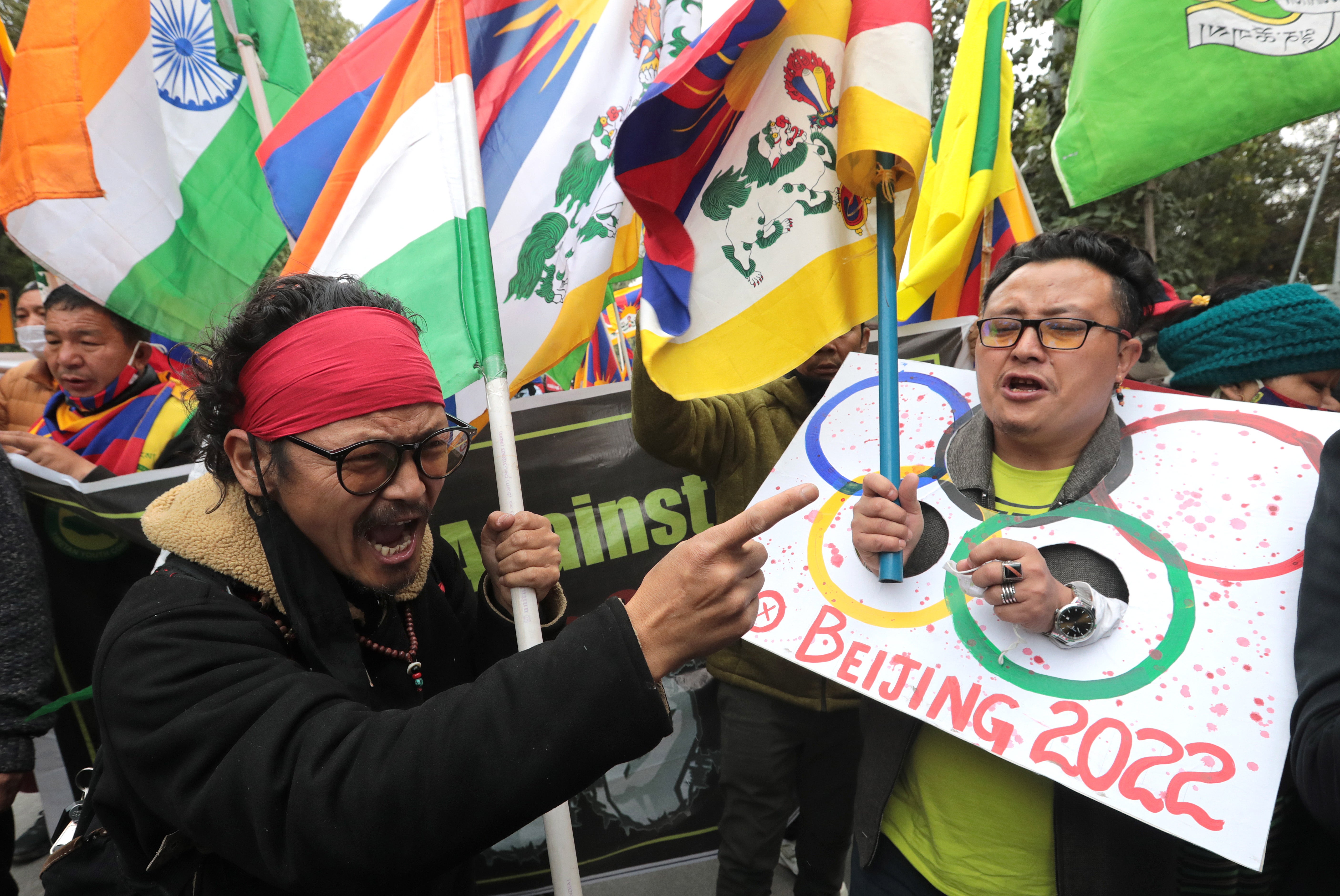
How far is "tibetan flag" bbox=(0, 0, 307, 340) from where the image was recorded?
253cm

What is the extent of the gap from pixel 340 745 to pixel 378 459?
55 cm

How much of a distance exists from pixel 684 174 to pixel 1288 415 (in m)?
1.50

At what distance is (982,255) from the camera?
10.1 ft

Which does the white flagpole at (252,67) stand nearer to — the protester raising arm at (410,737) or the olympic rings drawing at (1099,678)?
the protester raising arm at (410,737)

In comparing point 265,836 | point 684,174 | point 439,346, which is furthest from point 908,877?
point 684,174

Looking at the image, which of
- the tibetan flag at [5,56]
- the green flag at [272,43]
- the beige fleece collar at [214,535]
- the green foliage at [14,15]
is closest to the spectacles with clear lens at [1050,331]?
the beige fleece collar at [214,535]

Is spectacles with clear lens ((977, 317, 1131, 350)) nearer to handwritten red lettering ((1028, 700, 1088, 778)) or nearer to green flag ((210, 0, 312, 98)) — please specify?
handwritten red lettering ((1028, 700, 1088, 778))

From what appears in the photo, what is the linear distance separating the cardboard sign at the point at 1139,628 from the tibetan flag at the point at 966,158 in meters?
0.42

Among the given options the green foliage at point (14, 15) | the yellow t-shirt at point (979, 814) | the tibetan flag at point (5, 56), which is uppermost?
the green foliage at point (14, 15)

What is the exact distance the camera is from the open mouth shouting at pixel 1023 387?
1.78 metres

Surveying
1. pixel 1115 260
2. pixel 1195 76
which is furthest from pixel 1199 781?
pixel 1195 76

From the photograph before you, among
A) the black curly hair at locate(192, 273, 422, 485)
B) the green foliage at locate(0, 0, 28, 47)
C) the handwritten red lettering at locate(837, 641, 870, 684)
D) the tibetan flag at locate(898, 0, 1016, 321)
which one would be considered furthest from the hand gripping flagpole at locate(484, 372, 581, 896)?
the green foliage at locate(0, 0, 28, 47)

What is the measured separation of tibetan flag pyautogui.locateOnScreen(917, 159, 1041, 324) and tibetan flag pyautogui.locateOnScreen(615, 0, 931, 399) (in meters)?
1.16

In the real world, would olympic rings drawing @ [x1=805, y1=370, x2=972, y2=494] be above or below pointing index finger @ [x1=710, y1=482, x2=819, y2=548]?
below
